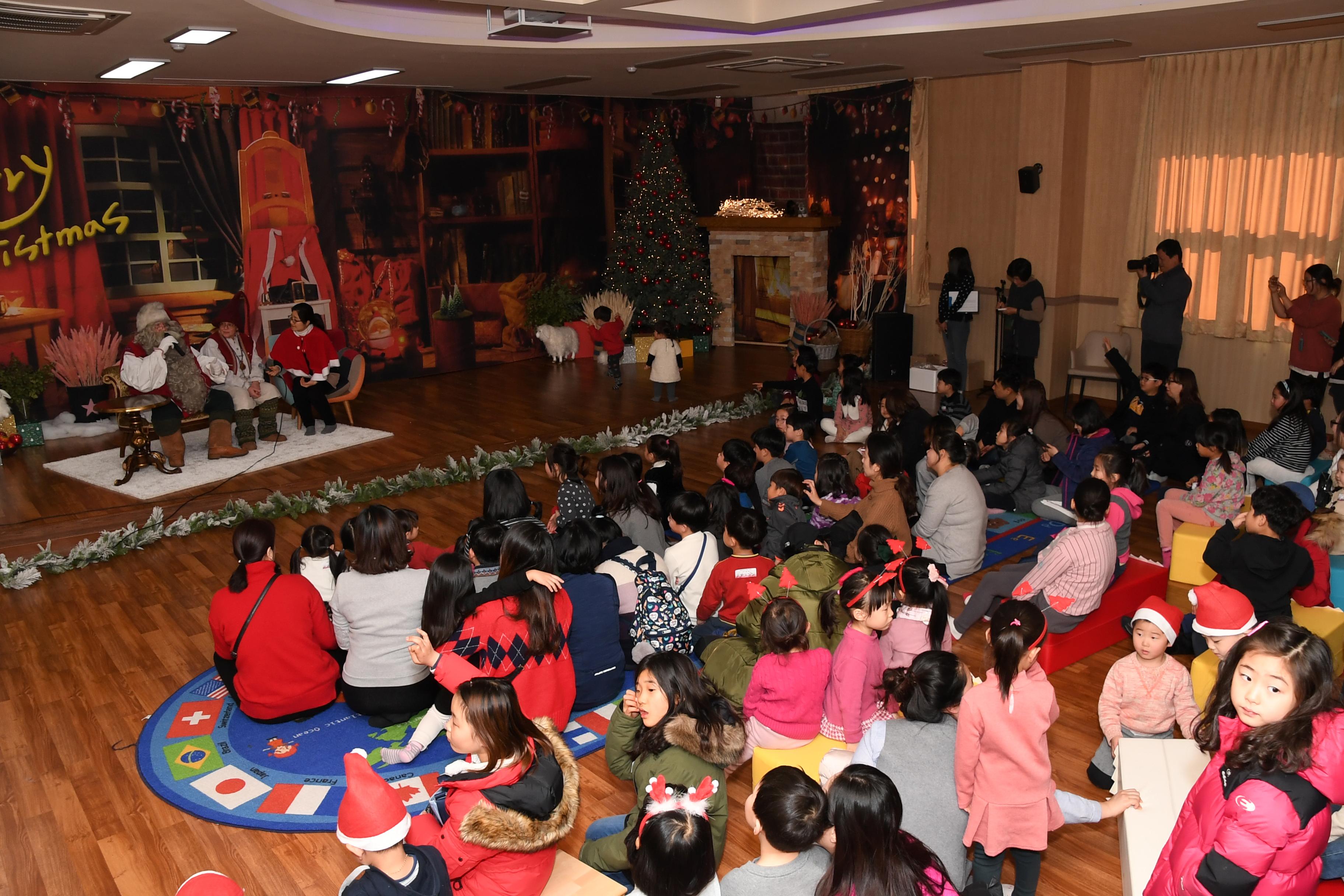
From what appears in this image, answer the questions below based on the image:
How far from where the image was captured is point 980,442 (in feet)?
26.4

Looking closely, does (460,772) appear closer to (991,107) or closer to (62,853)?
(62,853)

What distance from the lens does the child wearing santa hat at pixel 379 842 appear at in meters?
2.53

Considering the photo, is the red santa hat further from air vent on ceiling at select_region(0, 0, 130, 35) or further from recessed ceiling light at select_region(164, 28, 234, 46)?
recessed ceiling light at select_region(164, 28, 234, 46)

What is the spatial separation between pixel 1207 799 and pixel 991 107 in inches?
382

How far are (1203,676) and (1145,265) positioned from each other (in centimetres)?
631

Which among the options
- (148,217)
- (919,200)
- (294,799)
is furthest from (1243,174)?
(148,217)

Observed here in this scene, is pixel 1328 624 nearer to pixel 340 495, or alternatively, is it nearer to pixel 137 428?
pixel 340 495

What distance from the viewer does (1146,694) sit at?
4.07 metres

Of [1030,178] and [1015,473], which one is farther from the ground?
[1030,178]

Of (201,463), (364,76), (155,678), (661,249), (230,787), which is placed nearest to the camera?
(230,787)

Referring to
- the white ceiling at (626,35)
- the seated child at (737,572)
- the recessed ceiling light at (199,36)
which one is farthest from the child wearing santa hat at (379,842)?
the recessed ceiling light at (199,36)

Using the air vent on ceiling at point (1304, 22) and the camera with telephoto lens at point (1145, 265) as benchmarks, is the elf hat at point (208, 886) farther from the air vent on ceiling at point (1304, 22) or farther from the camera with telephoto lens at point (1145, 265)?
the camera with telephoto lens at point (1145, 265)

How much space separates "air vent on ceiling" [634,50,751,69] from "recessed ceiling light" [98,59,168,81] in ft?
12.9

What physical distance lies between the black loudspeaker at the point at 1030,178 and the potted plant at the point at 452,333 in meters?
6.59
